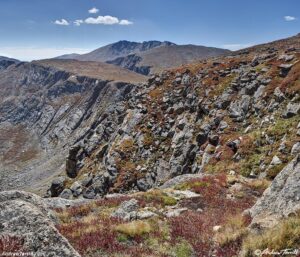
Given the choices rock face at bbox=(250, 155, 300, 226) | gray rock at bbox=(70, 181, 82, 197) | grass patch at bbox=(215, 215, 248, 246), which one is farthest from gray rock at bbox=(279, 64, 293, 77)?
grass patch at bbox=(215, 215, 248, 246)

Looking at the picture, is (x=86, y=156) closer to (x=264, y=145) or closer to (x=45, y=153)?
(x=264, y=145)

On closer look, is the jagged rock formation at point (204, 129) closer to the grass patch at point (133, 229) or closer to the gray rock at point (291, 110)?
the gray rock at point (291, 110)

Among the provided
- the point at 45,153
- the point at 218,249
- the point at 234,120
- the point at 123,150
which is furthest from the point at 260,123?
the point at 45,153

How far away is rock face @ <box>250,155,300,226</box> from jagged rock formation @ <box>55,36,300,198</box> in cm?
2116

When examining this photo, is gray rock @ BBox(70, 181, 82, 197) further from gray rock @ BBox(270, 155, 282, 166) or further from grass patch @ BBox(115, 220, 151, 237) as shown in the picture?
grass patch @ BBox(115, 220, 151, 237)

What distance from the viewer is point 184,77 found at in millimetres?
89688

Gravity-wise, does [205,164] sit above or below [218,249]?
below

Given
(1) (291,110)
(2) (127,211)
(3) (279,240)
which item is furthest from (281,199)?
(1) (291,110)

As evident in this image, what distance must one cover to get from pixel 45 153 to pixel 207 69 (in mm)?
121367

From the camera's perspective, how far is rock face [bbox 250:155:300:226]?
12070 millimetres

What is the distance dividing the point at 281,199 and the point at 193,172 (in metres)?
38.9

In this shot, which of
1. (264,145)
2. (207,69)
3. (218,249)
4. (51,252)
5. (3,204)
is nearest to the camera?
(51,252)

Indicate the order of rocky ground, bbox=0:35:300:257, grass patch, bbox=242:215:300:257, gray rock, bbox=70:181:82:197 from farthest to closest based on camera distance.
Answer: gray rock, bbox=70:181:82:197, rocky ground, bbox=0:35:300:257, grass patch, bbox=242:215:300:257

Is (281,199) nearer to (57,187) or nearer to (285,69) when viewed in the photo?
(285,69)
